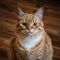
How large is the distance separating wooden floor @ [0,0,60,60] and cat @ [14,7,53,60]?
40 centimetres

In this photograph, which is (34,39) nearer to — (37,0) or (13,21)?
(13,21)

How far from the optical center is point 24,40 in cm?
148

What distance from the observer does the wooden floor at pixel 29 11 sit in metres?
2.17

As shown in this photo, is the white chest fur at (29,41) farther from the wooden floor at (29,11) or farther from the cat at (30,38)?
the wooden floor at (29,11)

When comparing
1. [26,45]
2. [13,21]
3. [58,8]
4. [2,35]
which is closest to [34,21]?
[26,45]

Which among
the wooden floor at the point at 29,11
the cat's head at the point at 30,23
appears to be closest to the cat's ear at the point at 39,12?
the cat's head at the point at 30,23

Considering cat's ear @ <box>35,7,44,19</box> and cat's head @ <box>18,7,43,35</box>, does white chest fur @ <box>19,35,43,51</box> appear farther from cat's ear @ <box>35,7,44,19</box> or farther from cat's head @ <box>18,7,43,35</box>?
cat's ear @ <box>35,7,44,19</box>

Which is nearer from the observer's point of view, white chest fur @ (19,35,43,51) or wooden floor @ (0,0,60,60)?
white chest fur @ (19,35,43,51)

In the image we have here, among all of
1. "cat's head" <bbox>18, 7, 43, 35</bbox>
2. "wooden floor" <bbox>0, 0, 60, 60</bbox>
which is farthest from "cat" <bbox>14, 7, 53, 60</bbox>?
"wooden floor" <bbox>0, 0, 60, 60</bbox>

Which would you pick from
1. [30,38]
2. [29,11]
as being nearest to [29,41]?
[30,38]

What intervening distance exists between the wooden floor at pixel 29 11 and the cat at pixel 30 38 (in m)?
0.40

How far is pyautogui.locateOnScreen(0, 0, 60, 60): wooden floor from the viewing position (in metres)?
2.17

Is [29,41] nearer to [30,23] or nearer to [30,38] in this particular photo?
[30,38]

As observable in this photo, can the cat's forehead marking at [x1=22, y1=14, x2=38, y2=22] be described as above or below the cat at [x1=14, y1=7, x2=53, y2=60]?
above
